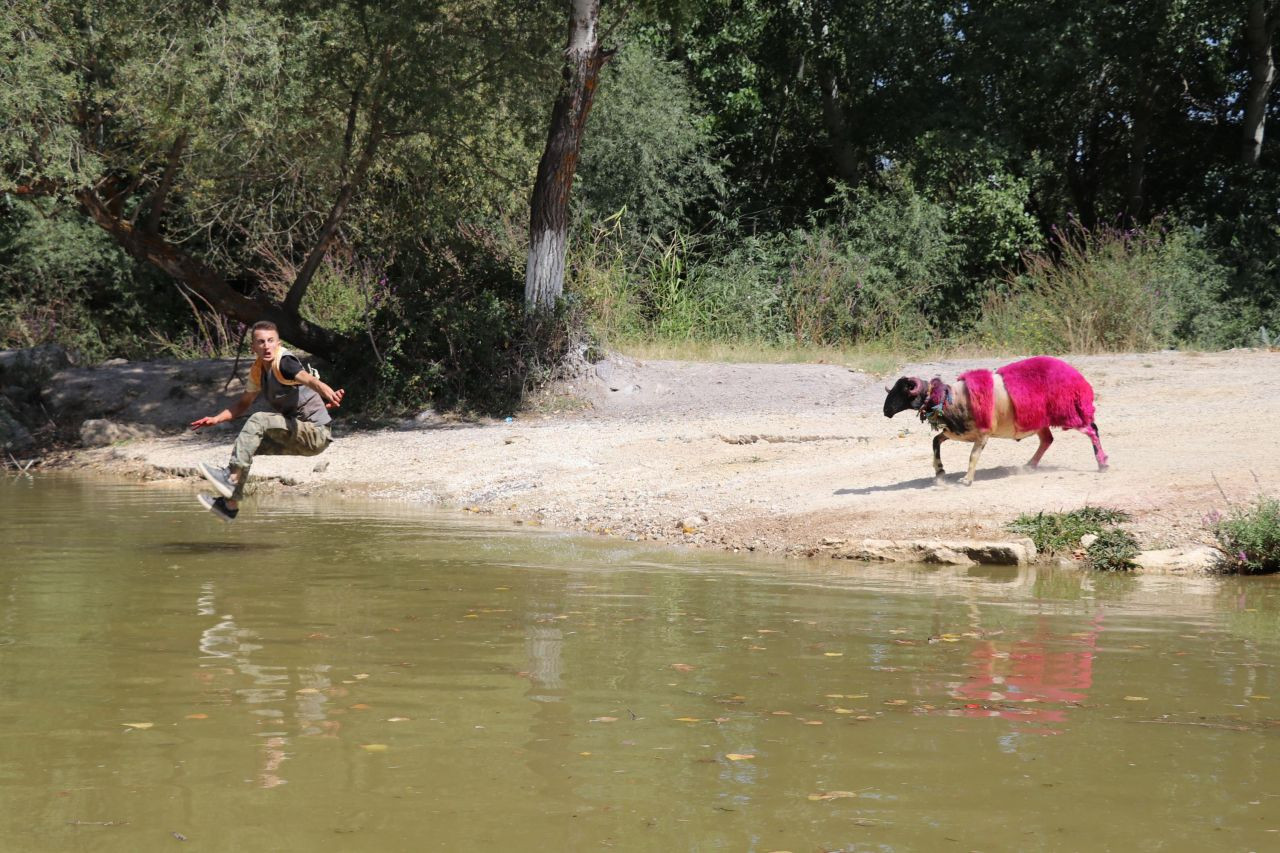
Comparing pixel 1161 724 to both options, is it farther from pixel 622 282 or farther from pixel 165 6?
pixel 622 282

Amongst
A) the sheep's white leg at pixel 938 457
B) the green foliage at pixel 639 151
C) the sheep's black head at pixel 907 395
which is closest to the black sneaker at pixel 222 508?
the sheep's black head at pixel 907 395

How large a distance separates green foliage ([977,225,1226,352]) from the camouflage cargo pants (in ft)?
42.5

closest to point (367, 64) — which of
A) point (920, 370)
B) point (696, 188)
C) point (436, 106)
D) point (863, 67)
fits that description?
point (436, 106)

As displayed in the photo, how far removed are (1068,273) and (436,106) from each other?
1028 centimetres

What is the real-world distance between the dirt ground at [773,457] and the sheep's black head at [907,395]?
794 mm

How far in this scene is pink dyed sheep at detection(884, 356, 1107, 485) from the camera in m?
12.0

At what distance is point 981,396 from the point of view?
11938 mm

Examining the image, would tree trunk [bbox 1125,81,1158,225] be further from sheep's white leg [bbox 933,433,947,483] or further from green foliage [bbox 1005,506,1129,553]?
green foliage [bbox 1005,506,1129,553]

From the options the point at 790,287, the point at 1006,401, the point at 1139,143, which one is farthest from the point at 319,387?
the point at 1139,143

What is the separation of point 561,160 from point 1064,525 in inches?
429

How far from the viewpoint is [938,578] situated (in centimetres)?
996

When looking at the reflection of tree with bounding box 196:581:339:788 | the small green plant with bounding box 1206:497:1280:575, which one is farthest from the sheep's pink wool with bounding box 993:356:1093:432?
the reflection of tree with bounding box 196:581:339:788

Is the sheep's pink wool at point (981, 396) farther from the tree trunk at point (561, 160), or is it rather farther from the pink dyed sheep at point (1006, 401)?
the tree trunk at point (561, 160)

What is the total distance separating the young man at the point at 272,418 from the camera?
1096cm
